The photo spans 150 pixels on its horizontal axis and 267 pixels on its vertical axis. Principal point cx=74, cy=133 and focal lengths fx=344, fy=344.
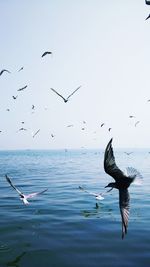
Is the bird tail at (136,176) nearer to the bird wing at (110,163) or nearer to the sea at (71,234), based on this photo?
the bird wing at (110,163)

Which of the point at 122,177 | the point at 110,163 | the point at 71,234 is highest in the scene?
the point at 110,163

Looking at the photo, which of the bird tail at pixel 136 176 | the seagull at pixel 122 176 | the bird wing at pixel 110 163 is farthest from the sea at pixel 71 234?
the bird wing at pixel 110 163

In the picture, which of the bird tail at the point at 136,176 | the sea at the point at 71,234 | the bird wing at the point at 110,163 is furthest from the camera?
the sea at the point at 71,234

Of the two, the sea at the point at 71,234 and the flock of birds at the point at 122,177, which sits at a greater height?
the flock of birds at the point at 122,177

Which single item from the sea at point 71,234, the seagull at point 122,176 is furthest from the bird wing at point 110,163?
the sea at point 71,234

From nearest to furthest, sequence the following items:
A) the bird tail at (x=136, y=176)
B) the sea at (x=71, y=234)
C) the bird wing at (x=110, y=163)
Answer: the bird wing at (x=110, y=163)
the bird tail at (x=136, y=176)
the sea at (x=71, y=234)

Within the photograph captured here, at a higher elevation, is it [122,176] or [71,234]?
[122,176]

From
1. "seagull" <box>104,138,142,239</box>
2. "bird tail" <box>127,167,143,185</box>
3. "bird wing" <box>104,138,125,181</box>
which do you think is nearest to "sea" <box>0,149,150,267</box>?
"seagull" <box>104,138,142,239</box>

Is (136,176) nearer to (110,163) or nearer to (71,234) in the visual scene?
(110,163)

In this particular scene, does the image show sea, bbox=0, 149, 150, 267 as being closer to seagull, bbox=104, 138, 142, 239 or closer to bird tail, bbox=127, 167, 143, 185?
seagull, bbox=104, 138, 142, 239

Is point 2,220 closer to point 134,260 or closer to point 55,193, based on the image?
point 134,260

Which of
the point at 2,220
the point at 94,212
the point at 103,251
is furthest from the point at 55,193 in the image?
the point at 103,251

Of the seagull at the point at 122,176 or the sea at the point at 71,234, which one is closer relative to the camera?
the seagull at the point at 122,176

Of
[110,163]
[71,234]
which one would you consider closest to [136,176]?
[110,163]
